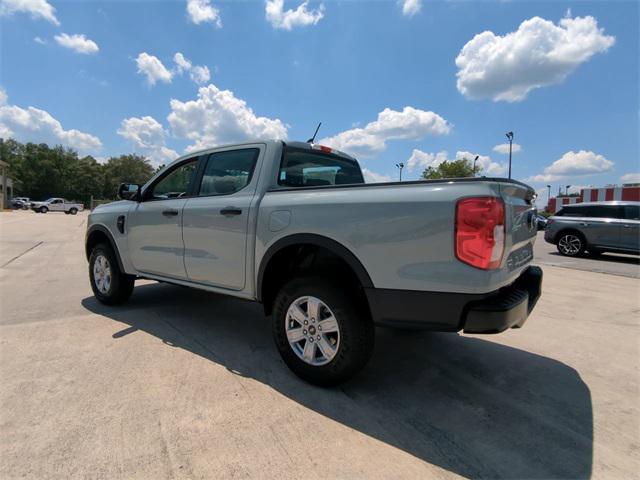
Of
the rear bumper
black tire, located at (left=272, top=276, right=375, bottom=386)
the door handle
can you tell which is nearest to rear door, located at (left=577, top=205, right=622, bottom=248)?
the rear bumper

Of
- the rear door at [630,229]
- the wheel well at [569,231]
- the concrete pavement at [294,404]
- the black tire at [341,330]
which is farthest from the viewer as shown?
the wheel well at [569,231]

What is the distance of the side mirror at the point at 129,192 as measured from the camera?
4414 mm

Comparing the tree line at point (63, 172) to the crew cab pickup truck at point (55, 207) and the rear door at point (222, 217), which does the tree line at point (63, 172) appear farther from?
the rear door at point (222, 217)

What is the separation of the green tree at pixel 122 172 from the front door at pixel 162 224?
271 ft

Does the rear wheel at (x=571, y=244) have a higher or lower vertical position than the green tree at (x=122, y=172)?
lower

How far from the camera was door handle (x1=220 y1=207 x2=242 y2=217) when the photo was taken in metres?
3.21

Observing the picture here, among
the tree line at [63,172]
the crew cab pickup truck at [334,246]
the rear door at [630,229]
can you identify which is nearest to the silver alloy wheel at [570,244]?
the rear door at [630,229]

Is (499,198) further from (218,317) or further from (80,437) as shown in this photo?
(218,317)

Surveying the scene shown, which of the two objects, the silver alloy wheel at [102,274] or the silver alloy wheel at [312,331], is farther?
the silver alloy wheel at [102,274]

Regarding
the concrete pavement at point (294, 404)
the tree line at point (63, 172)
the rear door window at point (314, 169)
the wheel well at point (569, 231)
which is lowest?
the concrete pavement at point (294, 404)

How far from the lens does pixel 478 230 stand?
6.90 feet

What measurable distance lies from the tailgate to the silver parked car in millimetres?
9675

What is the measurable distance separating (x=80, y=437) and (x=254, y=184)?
2094mm

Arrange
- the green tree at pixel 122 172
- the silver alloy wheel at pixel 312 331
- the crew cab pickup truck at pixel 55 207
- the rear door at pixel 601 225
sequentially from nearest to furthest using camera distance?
the silver alloy wheel at pixel 312 331, the rear door at pixel 601 225, the crew cab pickup truck at pixel 55 207, the green tree at pixel 122 172
